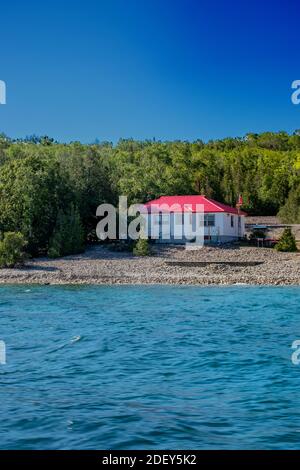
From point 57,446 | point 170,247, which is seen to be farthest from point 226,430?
point 170,247

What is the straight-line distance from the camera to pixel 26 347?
17672 millimetres

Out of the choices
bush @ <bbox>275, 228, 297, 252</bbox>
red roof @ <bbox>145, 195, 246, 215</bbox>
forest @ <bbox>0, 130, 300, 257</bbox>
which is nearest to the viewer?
bush @ <bbox>275, 228, 297, 252</bbox>

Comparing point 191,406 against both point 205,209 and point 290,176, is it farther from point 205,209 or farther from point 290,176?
point 290,176

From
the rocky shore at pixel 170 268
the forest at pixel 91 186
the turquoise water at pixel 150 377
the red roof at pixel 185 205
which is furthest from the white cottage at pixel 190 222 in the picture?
the turquoise water at pixel 150 377

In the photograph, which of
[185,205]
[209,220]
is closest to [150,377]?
[209,220]

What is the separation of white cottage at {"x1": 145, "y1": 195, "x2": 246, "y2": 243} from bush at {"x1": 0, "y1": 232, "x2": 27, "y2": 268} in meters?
12.7

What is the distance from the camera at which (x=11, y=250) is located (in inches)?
1636

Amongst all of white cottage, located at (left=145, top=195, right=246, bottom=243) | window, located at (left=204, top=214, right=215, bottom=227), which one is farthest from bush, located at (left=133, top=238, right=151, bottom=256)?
window, located at (left=204, top=214, right=215, bottom=227)

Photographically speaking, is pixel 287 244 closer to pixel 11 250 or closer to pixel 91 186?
pixel 91 186

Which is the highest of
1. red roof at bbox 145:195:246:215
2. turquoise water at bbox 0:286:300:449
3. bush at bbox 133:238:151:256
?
red roof at bbox 145:195:246:215

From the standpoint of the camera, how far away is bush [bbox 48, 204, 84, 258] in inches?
1779

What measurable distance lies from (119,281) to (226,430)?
27511mm

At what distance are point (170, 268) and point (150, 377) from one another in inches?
1045

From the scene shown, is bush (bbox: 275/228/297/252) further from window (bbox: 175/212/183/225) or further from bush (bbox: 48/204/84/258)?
bush (bbox: 48/204/84/258)
